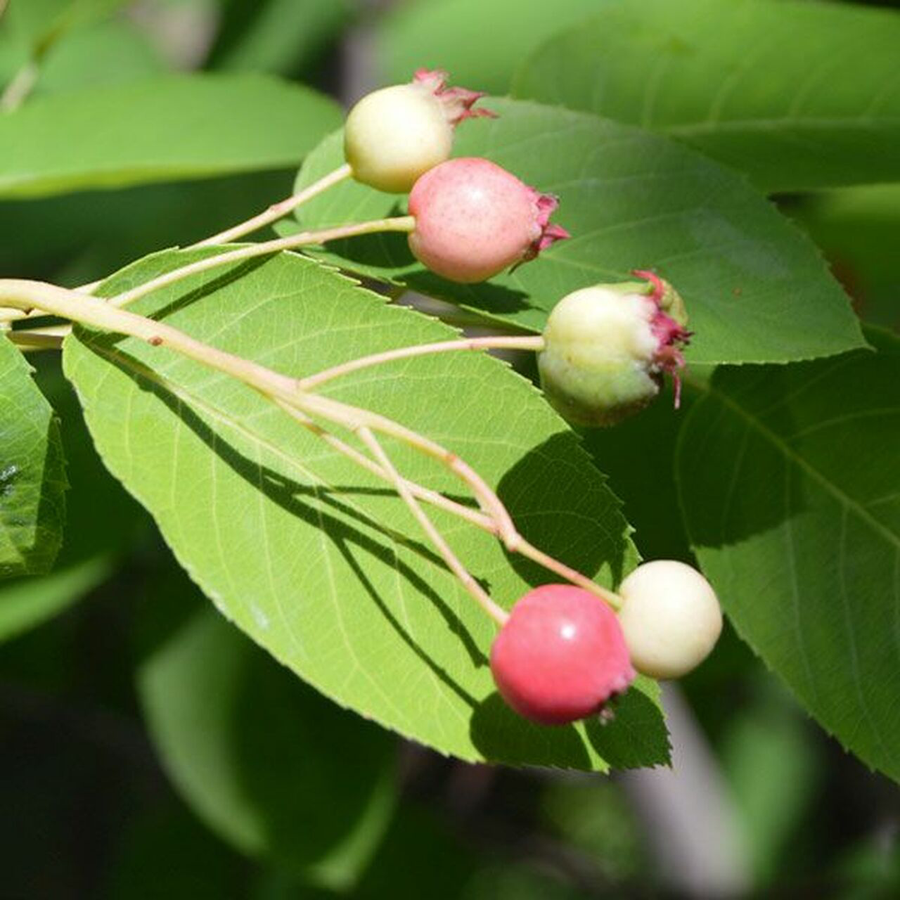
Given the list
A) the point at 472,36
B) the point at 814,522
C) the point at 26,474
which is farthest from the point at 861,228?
the point at 26,474

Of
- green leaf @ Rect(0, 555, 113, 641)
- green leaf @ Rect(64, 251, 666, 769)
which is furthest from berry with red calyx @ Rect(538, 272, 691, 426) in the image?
green leaf @ Rect(0, 555, 113, 641)

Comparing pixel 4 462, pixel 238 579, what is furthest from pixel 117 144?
pixel 238 579

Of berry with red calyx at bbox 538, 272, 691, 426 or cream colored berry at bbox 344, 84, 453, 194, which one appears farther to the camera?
cream colored berry at bbox 344, 84, 453, 194

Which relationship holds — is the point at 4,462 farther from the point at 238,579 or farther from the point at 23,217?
the point at 23,217

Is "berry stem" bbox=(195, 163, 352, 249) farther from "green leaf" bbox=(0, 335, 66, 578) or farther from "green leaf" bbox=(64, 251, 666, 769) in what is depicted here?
"green leaf" bbox=(0, 335, 66, 578)

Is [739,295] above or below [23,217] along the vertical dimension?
above

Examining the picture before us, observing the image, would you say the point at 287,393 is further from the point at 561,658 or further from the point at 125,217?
the point at 125,217

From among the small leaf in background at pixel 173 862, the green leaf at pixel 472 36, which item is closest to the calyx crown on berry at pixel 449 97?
the green leaf at pixel 472 36
